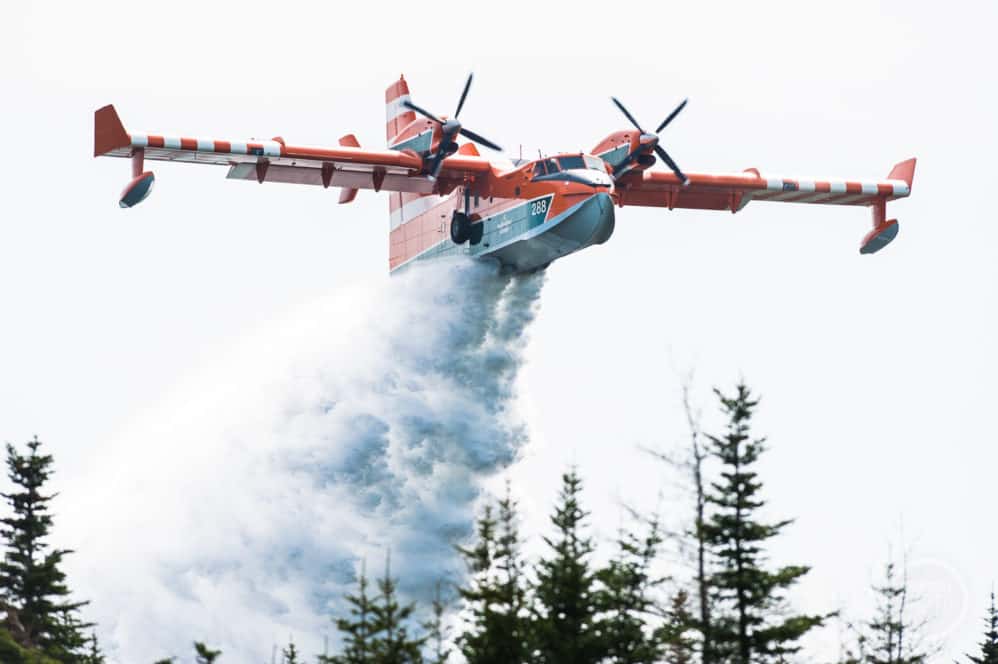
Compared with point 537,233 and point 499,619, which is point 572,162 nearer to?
point 537,233

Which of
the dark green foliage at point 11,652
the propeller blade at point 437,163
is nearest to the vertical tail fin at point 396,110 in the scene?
the propeller blade at point 437,163

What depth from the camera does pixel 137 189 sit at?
33.8m

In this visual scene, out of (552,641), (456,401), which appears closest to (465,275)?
(456,401)

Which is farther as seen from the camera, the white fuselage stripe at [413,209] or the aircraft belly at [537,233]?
the white fuselage stripe at [413,209]

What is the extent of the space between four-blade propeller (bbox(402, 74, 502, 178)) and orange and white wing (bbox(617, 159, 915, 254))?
325 centimetres

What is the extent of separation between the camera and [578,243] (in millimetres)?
33000

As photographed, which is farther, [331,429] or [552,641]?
[331,429]

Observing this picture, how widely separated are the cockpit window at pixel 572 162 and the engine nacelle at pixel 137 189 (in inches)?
299

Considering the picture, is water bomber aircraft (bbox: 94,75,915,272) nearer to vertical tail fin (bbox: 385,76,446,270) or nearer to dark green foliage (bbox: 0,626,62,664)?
vertical tail fin (bbox: 385,76,446,270)

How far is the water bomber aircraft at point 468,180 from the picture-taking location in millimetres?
33188

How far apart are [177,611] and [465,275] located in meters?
8.47

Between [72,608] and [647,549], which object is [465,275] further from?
[647,549]

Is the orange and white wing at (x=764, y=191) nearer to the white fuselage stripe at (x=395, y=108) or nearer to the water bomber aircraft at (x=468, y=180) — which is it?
the water bomber aircraft at (x=468, y=180)

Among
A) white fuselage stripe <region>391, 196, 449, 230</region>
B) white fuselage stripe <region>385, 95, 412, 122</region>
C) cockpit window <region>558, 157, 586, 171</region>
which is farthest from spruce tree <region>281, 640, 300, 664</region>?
white fuselage stripe <region>385, 95, 412, 122</region>
